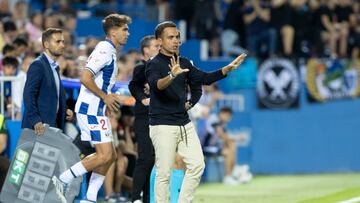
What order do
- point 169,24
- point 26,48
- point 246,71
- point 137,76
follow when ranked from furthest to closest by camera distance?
point 246,71 → point 26,48 → point 137,76 → point 169,24

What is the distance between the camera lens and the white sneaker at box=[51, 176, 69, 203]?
1220cm

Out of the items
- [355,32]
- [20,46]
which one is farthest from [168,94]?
[355,32]

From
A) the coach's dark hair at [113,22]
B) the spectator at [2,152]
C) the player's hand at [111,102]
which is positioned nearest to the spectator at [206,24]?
the spectator at [2,152]

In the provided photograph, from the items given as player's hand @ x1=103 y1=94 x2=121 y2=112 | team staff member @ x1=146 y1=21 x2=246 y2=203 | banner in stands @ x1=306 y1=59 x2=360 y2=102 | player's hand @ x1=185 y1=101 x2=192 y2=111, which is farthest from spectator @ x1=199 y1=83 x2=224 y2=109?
team staff member @ x1=146 y1=21 x2=246 y2=203

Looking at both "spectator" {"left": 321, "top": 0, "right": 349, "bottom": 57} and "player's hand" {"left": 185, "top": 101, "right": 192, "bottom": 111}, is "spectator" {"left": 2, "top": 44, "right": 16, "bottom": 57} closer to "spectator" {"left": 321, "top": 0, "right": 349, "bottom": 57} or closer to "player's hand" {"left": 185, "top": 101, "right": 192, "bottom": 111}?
"player's hand" {"left": 185, "top": 101, "right": 192, "bottom": 111}

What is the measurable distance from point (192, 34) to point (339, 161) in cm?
413

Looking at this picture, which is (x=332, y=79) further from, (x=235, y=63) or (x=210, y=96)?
(x=235, y=63)

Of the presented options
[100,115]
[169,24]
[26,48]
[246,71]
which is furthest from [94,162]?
[246,71]

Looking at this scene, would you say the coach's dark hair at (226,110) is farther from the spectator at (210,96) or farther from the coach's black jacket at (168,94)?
the coach's black jacket at (168,94)

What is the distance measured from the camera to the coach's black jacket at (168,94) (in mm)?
11719

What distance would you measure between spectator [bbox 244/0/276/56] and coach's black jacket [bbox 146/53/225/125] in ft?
37.4

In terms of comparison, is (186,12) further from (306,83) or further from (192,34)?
(306,83)

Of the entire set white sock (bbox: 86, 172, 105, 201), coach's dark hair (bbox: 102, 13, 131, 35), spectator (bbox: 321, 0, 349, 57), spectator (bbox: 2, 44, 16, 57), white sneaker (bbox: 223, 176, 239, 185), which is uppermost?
spectator (bbox: 321, 0, 349, 57)

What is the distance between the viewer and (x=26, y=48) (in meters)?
16.3
